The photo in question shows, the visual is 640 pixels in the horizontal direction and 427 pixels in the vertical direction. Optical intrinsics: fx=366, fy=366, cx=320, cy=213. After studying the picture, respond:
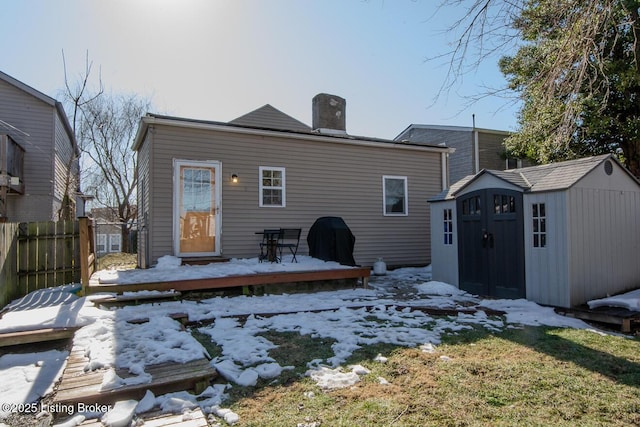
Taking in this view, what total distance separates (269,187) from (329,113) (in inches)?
217

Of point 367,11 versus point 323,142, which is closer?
point 367,11

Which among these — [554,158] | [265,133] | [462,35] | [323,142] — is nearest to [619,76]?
[554,158]

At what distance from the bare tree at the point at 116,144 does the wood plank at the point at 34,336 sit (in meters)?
15.4

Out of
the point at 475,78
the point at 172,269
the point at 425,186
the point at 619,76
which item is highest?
the point at 619,76

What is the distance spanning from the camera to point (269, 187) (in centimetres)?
833

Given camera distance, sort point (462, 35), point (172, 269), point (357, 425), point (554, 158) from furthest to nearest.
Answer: point (554, 158) < point (172, 269) < point (462, 35) < point (357, 425)

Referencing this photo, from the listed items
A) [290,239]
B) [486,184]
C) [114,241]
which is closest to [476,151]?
[486,184]

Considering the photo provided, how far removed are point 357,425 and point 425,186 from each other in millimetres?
8761

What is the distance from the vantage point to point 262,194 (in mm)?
8234

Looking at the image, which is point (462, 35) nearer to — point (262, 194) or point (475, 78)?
point (475, 78)

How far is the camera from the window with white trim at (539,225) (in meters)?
5.47

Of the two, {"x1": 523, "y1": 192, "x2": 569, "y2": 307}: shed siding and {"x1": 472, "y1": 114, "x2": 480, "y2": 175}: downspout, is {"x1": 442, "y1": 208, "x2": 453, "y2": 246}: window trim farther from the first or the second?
{"x1": 472, "y1": 114, "x2": 480, "y2": 175}: downspout

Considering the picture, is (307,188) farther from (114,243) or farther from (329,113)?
(114,243)

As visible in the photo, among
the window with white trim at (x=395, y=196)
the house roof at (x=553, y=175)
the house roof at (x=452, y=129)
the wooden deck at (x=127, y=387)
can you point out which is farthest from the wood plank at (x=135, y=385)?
the house roof at (x=452, y=129)
